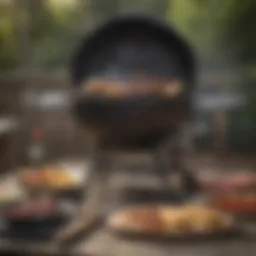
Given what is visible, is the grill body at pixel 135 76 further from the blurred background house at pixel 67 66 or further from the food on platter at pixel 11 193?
the food on platter at pixel 11 193

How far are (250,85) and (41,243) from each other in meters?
0.45

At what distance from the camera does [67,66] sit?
115 cm

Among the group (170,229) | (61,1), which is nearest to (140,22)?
(61,1)

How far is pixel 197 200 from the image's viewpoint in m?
1.11

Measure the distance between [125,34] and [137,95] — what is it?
11 centimetres

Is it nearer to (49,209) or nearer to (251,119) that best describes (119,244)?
(49,209)

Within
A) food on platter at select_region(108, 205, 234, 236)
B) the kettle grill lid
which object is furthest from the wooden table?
the kettle grill lid

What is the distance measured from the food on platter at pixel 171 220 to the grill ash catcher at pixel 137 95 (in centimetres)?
5

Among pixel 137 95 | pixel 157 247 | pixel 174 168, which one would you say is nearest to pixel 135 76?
pixel 137 95

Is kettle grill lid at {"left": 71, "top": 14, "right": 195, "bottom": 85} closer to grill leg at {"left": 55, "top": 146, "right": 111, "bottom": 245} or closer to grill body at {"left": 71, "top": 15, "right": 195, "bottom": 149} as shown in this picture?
grill body at {"left": 71, "top": 15, "right": 195, "bottom": 149}

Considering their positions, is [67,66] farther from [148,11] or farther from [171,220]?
[171,220]

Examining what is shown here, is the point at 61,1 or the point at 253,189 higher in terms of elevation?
the point at 61,1

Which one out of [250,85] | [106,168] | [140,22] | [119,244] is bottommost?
[119,244]

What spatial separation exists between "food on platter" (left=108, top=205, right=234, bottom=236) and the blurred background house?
11 centimetres
